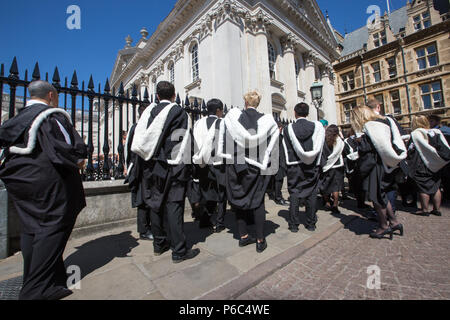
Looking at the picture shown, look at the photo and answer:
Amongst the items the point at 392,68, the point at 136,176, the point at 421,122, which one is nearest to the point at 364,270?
the point at 136,176

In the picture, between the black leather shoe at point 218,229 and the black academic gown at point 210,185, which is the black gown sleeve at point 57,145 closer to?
the black academic gown at point 210,185

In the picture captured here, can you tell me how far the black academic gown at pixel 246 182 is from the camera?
2.71 meters

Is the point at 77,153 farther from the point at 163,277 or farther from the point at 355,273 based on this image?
the point at 355,273

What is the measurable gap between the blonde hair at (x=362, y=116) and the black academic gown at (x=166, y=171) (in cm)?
296

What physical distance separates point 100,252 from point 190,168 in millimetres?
1737

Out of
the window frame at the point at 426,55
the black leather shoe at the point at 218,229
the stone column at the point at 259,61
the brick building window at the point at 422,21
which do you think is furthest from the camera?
the brick building window at the point at 422,21

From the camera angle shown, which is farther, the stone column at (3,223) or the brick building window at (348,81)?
the brick building window at (348,81)

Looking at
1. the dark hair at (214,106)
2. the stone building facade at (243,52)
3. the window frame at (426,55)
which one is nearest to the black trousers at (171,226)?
the dark hair at (214,106)

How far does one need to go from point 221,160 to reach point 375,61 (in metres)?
32.0

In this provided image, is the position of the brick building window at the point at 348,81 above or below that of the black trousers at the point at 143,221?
above

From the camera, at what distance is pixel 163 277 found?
205cm

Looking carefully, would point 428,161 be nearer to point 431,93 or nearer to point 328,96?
point 328,96

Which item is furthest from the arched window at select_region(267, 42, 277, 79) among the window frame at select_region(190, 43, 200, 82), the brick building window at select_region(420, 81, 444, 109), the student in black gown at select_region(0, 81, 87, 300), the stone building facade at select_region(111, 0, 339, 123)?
the brick building window at select_region(420, 81, 444, 109)
